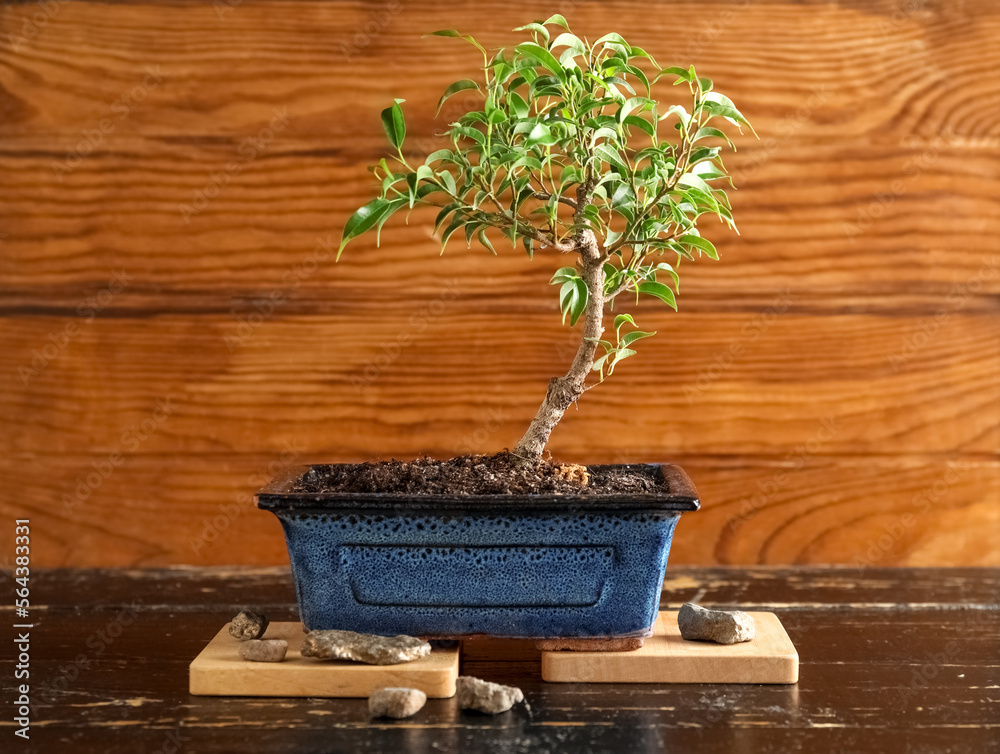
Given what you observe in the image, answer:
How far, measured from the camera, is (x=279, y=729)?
0.83 metres

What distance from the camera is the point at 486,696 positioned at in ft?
2.86

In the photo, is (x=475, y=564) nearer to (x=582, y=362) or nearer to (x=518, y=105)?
(x=582, y=362)

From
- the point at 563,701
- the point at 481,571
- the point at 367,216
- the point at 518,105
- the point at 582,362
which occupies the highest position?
the point at 518,105

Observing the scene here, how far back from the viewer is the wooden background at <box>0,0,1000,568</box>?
4.90ft

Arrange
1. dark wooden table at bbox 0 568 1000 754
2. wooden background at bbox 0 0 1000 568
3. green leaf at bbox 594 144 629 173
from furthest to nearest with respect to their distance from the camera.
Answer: wooden background at bbox 0 0 1000 568
green leaf at bbox 594 144 629 173
dark wooden table at bbox 0 568 1000 754

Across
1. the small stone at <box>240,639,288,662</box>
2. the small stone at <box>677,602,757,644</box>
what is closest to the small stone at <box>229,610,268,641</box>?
the small stone at <box>240,639,288,662</box>

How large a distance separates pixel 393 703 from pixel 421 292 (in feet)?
2.52

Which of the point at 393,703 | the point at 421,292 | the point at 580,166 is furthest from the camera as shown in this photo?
the point at 421,292

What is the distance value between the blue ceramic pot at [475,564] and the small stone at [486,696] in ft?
0.21

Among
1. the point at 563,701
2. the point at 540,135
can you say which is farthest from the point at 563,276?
the point at 563,701

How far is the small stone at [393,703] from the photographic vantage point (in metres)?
0.85

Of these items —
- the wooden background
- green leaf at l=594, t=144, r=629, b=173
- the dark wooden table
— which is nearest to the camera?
the dark wooden table

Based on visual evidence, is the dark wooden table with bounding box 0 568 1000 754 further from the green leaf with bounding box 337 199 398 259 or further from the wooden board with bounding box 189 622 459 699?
the green leaf with bounding box 337 199 398 259

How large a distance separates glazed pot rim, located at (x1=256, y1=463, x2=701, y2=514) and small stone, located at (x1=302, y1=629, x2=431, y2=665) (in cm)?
11
